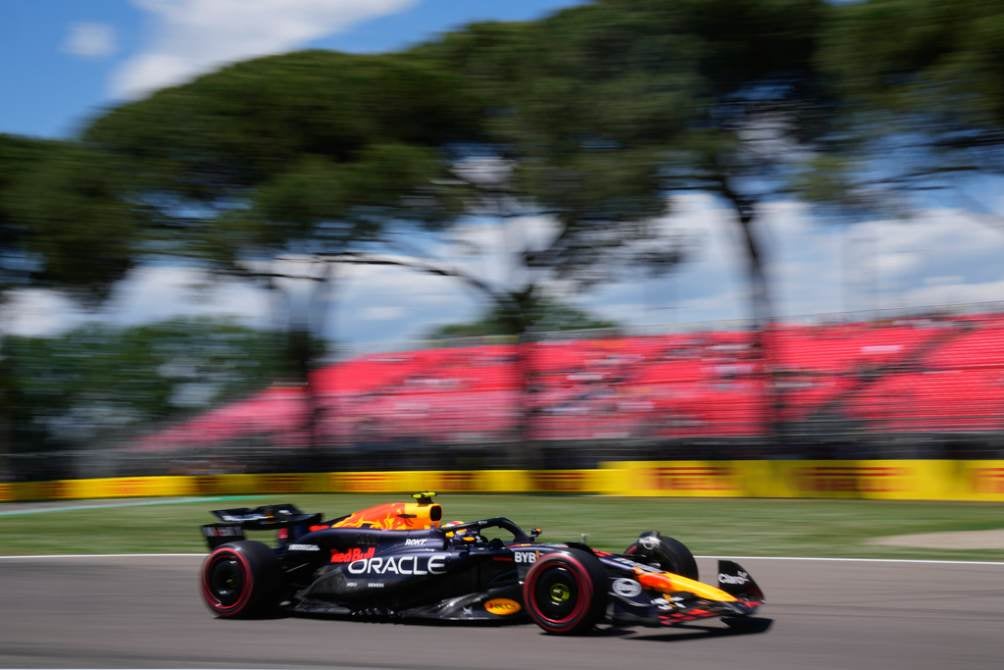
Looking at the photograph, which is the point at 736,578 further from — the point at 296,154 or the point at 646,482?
the point at 296,154

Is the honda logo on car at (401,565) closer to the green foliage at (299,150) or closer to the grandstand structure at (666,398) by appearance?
the grandstand structure at (666,398)

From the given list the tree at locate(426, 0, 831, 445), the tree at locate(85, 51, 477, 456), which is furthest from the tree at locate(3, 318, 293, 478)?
the tree at locate(426, 0, 831, 445)

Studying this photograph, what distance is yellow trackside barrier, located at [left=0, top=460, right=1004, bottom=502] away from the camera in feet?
58.9

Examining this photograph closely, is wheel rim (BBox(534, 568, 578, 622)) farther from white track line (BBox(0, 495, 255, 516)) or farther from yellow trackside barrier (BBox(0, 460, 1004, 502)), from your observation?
white track line (BBox(0, 495, 255, 516))

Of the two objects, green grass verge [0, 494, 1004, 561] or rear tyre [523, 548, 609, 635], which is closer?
rear tyre [523, 548, 609, 635]

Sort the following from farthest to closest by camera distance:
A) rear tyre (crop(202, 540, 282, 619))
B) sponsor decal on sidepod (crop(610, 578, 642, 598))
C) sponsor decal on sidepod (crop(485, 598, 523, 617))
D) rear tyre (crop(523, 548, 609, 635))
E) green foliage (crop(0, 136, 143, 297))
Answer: green foliage (crop(0, 136, 143, 297)) < rear tyre (crop(202, 540, 282, 619)) < sponsor decal on sidepod (crop(485, 598, 523, 617)) < sponsor decal on sidepod (crop(610, 578, 642, 598)) < rear tyre (crop(523, 548, 609, 635))

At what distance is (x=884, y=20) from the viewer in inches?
792

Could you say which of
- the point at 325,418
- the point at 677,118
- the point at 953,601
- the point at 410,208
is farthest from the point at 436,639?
the point at 325,418

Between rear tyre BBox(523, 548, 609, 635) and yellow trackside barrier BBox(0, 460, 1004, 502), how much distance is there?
12676 mm

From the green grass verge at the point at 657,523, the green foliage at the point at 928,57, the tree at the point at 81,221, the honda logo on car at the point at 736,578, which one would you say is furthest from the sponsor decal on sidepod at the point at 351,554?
the tree at the point at 81,221

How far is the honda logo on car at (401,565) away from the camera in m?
7.21

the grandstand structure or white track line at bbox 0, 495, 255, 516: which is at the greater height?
the grandstand structure

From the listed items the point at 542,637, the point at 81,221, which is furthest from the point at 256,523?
the point at 81,221

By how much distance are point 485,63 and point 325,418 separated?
30.6ft
